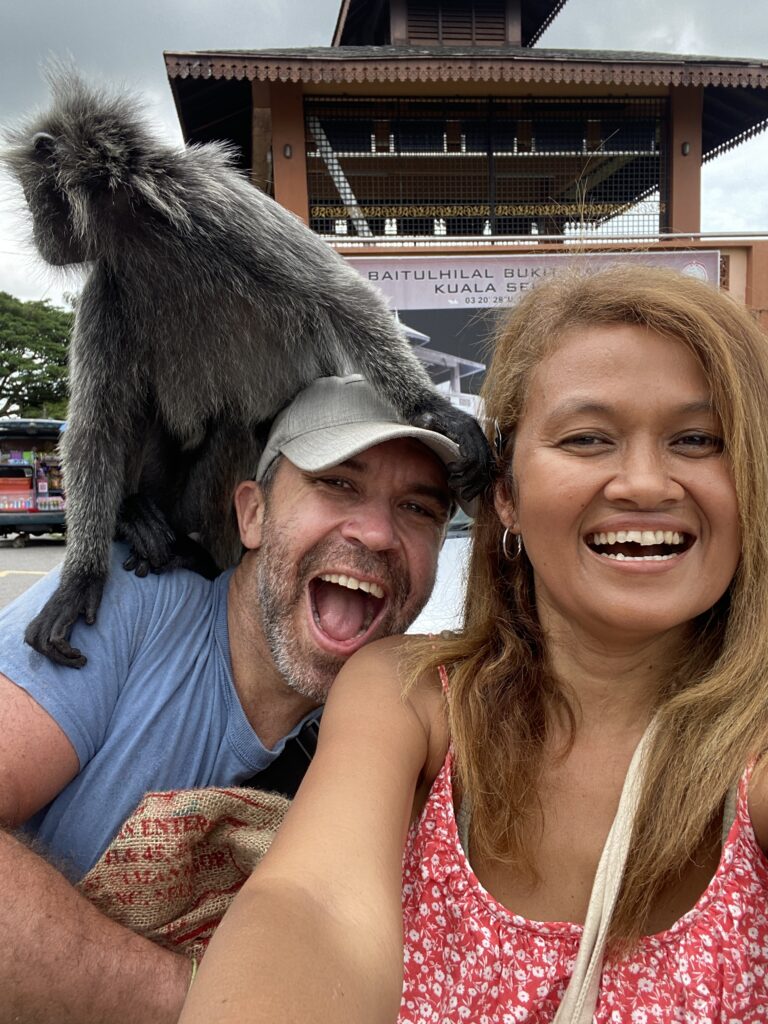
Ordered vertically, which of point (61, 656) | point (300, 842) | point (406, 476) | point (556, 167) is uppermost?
point (556, 167)

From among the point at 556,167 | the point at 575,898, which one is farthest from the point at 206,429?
the point at 556,167

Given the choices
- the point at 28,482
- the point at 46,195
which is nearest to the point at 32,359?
the point at 28,482

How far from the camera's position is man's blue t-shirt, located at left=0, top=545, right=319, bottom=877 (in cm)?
155

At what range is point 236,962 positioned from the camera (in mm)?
925

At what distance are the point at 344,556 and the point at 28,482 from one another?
1289 cm

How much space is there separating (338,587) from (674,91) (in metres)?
11.7

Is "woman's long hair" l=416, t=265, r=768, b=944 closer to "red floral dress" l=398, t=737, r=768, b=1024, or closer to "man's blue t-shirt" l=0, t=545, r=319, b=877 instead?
"red floral dress" l=398, t=737, r=768, b=1024

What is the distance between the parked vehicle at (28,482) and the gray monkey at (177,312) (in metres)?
11.3

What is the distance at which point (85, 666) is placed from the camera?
5.29 feet

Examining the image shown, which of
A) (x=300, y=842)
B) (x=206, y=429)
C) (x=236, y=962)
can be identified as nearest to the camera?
(x=236, y=962)

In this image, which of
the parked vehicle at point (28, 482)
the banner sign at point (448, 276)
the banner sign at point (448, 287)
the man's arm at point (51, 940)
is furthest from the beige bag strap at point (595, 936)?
the parked vehicle at point (28, 482)

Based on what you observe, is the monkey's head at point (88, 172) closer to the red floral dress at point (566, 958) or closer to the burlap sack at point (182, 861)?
the burlap sack at point (182, 861)

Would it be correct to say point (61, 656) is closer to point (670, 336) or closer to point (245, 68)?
point (670, 336)

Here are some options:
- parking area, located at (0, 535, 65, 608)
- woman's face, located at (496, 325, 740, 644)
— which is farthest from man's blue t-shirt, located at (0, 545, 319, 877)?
parking area, located at (0, 535, 65, 608)
